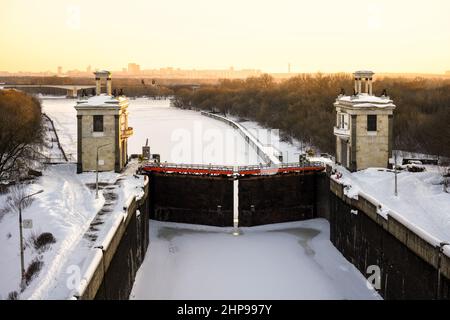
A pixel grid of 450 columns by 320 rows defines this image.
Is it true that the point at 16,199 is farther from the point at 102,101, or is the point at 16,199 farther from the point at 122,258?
the point at 102,101

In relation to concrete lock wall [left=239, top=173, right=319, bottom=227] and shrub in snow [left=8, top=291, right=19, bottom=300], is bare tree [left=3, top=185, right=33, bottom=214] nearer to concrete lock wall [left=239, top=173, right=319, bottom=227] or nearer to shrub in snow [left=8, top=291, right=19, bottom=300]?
shrub in snow [left=8, top=291, right=19, bottom=300]

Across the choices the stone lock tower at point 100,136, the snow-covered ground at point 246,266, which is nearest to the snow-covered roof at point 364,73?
the snow-covered ground at point 246,266

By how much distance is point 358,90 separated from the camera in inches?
1682

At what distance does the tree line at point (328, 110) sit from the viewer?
56.3m

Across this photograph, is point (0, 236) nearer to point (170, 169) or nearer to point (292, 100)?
point (170, 169)

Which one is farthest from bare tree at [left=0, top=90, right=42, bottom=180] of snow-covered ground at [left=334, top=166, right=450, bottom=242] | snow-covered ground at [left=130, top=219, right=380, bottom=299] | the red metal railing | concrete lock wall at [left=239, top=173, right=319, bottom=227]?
snow-covered ground at [left=334, top=166, right=450, bottom=242]

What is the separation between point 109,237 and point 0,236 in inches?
272

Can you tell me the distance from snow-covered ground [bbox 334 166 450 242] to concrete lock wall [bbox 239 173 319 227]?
8.82ft

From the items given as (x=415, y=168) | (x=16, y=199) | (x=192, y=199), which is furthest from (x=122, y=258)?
(x=415, y=168)

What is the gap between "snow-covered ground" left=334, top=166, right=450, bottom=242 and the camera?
89.4ft

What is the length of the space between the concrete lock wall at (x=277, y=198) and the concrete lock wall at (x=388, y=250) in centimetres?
433

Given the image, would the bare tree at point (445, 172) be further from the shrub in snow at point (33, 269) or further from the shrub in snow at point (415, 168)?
the shrub in snow at point (33, 269)

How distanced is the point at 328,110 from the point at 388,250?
5719 centimetres
